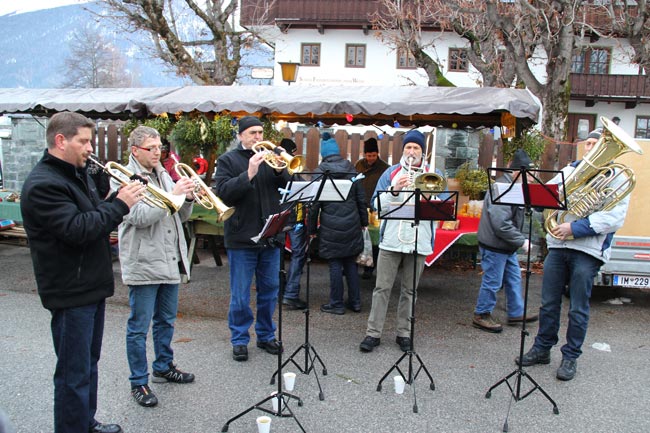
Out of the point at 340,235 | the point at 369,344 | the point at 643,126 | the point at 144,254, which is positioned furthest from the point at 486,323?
the point at 643,126

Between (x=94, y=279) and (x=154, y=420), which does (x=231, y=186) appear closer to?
(x=94, y=279)

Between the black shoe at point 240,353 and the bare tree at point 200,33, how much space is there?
12.3 m

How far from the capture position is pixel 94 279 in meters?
3.06

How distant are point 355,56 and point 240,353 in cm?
2449

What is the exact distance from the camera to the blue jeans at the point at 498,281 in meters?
5.62

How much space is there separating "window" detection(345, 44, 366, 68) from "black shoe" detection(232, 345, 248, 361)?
948 inches

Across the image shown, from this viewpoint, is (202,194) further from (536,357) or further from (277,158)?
(536,357)

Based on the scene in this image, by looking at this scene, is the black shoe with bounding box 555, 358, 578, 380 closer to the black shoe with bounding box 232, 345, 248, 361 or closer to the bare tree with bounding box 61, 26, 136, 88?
the black shoe with bounding box 232, 345, 248, 361

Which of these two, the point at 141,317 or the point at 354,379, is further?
the point at 354,379

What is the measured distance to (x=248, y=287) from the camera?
15.1 feet

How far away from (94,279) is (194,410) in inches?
50.9

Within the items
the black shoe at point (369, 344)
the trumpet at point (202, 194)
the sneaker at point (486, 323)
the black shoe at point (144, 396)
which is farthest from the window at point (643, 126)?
the black shoe at point (144, 396)

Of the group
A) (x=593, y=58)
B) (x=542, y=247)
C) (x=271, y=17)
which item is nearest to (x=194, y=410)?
(x=542, y=247)

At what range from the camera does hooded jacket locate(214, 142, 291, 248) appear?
4508 mm
